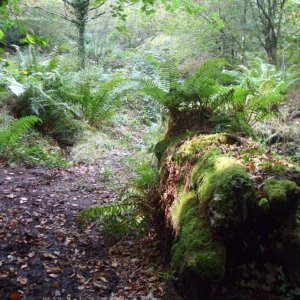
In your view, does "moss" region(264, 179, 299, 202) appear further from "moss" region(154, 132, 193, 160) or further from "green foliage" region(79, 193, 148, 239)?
"moss" region(154, 132, 193, 160)

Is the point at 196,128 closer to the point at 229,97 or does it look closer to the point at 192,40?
the point at 229,97

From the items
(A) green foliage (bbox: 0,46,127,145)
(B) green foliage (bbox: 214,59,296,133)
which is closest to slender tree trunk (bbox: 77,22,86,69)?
(A) green foliage (bbox: 0,46,127,145)

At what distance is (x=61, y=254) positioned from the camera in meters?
3.10

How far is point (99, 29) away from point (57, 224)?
43.8 feet

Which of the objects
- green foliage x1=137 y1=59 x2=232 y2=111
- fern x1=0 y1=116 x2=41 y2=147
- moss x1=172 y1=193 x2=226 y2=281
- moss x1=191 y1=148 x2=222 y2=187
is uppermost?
green foliage x1=137 y1=59 x2=232 y2=111

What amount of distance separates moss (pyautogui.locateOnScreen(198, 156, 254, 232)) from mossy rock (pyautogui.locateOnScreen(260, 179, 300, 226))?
0.37 feet

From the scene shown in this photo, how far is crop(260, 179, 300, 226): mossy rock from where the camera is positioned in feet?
6.75

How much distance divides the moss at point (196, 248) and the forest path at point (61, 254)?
491mm

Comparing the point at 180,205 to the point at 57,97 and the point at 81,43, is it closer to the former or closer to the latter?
the point at 57,97

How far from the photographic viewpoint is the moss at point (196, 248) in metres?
2.02

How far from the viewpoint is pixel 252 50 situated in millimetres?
11070

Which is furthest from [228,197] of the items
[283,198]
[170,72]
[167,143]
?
[170,72]

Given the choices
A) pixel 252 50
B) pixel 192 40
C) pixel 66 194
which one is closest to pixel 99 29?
pixel 192 40

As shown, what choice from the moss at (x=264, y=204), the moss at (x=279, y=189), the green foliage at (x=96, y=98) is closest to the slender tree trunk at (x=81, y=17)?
the green foliage at (x=96, y=98)
